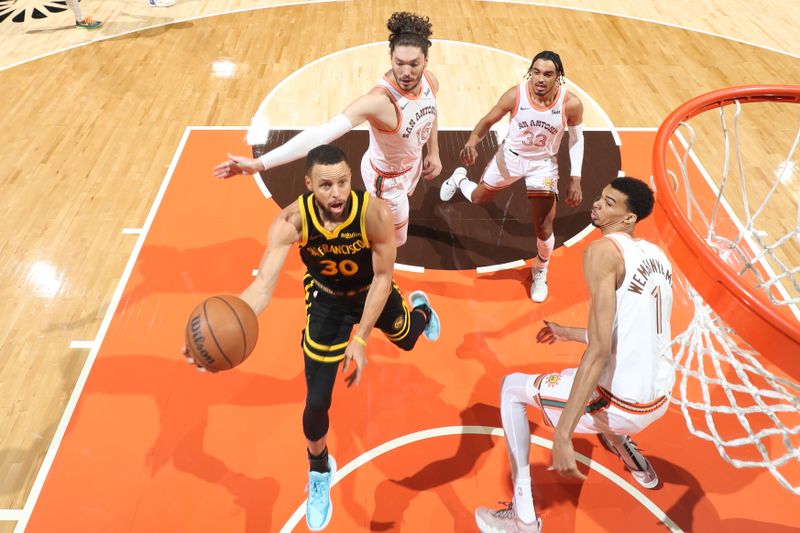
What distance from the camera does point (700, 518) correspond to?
12.0ft

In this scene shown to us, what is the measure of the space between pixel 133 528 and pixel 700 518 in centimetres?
356

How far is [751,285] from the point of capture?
3.05 meters

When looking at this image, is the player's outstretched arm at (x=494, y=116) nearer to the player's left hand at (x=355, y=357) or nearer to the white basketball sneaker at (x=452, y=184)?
the white basketball sneaker at (x=452, y=184)

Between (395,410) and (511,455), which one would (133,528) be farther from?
(511,455)

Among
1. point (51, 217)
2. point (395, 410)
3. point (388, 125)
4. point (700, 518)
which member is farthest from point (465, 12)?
point (700, 518)

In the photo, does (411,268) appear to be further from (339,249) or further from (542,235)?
(339,249)

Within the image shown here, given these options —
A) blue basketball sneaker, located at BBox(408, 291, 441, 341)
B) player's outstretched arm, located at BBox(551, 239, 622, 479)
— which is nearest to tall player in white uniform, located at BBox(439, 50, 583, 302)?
blue basketball sneaker, located at BBox(408, 291, 441, 341)

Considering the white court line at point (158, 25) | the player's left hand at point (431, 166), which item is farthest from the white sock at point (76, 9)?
the player's left hand at point (431, 166)

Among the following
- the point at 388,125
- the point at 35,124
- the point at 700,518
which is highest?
the point at 388,125

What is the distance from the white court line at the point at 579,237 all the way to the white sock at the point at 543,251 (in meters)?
0.74

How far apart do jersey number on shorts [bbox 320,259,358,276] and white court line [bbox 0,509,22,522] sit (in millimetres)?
2469

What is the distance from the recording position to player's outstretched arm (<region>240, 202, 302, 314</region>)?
3.23 metres

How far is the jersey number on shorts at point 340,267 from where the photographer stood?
3379mm

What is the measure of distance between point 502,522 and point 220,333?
2035 millimetres
